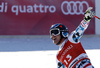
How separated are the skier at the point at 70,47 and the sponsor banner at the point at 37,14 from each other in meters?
9.94

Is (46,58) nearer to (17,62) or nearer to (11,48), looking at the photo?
(17,62)

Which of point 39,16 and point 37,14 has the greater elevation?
point 37,14

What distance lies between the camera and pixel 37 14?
14289 mm

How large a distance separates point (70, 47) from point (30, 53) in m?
5.93

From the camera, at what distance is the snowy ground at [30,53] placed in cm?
804

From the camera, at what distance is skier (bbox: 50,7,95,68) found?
4.14 meters

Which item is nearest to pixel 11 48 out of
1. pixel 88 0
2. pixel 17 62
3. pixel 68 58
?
pixel 17 62

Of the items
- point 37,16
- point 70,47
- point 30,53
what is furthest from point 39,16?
point 70,47

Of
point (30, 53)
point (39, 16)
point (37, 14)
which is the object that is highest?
point (37, 14)

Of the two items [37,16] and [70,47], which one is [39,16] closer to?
[37,16]

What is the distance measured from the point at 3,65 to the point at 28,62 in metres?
0.80

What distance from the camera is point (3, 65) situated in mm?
7926

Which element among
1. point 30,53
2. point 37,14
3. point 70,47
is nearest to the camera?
point 70,47

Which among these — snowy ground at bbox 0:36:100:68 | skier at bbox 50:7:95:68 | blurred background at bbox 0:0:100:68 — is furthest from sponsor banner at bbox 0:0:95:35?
skier at bbox 50:7:95:68
